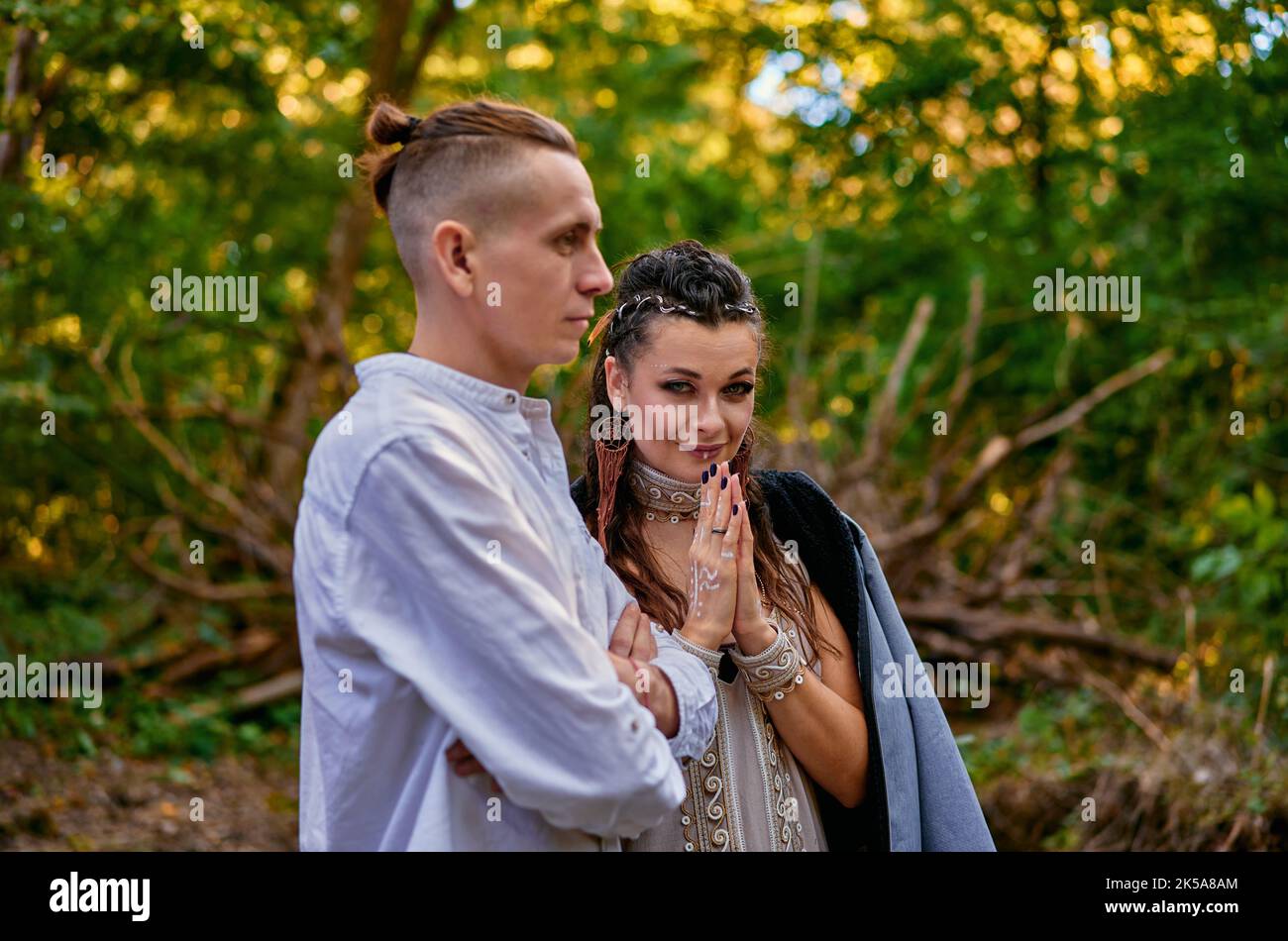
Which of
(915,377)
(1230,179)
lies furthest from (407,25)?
(1230,179)

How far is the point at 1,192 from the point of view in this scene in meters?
5.45

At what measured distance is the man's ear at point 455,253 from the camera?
1976mm

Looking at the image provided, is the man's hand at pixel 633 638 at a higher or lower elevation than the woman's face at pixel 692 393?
lower

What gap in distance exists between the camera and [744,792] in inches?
98.4

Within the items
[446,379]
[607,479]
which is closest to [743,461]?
[607,479]

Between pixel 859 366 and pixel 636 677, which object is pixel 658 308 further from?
pixel 859 366

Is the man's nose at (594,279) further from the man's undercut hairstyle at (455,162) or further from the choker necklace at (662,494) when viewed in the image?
the choker necklace at (662,494)

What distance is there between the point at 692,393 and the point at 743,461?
0.73 feet

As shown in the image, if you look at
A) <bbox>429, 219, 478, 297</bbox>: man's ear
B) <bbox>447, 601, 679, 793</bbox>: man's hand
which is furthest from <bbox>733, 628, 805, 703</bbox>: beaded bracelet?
<bbox>429, 219, 478, 297</bbox>: man's ear

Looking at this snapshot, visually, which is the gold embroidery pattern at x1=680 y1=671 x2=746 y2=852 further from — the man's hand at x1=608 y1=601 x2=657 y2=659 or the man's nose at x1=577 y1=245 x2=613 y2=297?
the man's nose at x1=577 y1=245 x2=613 y2=297

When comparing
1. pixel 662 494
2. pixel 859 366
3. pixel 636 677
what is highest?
pixel 859 366

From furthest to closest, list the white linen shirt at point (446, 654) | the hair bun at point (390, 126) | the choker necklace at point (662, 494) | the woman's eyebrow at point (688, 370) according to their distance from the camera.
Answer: the choker necklace at point (662, 494) < the woman's eyebrow at point (688, 370) < the hair bun at point (390, 126) < the white linen shirt at point (446, 654)

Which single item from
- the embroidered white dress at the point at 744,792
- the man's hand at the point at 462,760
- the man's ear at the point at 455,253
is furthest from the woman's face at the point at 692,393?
the man's hand at the point at 462,760

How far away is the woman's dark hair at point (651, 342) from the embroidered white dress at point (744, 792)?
126mm
